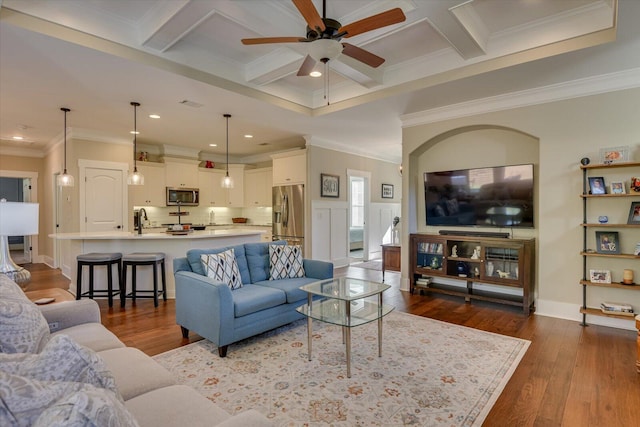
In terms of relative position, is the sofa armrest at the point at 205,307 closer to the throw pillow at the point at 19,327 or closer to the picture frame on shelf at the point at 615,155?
the throw pillow at the point at 19,327

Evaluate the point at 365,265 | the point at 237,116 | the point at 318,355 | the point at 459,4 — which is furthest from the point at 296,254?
the point at 365,265

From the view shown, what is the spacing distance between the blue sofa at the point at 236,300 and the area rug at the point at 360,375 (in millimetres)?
192

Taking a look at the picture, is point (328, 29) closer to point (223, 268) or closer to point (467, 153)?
point (223, 268)

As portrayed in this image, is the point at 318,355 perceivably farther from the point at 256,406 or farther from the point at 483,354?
the point at 483,354

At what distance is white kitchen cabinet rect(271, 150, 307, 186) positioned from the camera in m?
6.67

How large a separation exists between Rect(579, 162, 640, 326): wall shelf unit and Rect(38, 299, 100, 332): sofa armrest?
15.6 ft

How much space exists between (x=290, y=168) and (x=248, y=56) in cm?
322

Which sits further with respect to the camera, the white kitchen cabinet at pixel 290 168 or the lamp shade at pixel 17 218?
the white kitchen cabinet at pixel 290 168

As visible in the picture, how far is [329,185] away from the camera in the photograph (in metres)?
6.97

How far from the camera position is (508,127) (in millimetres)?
4266

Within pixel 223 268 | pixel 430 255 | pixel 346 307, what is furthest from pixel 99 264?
pixel 430 255

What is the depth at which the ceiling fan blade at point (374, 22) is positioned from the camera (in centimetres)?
209

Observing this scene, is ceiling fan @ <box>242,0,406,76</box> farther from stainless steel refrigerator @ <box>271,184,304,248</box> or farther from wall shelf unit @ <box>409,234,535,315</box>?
stainless steel refrigerator @ <box>271,184,304,248</box>

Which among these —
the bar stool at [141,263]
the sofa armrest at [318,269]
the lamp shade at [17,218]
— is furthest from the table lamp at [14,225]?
the sofa armrest at [318,269]
